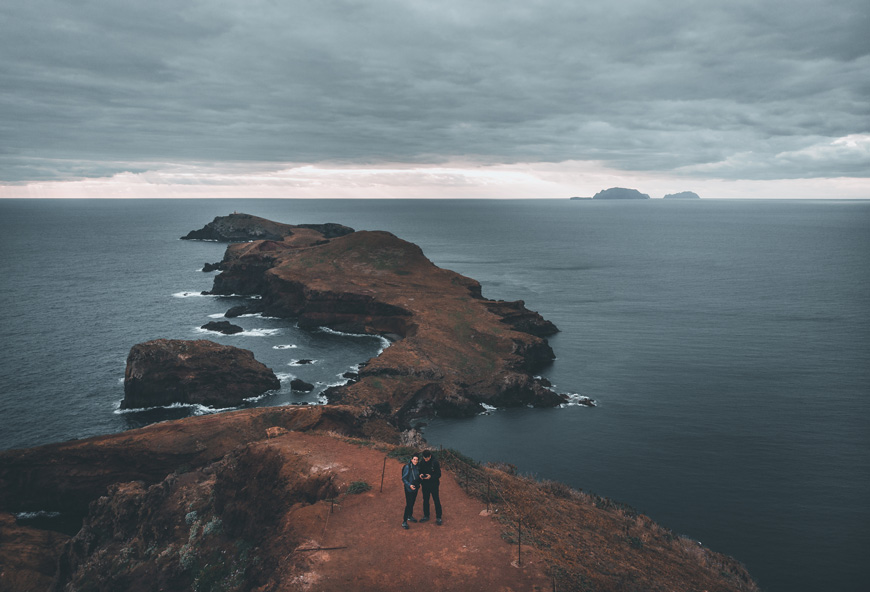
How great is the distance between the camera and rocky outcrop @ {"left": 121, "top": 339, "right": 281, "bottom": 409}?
2148 inches

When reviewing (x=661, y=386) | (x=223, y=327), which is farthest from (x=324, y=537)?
(x=223, y=327)

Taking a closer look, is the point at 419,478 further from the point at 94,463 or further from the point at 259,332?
the point at 259,332

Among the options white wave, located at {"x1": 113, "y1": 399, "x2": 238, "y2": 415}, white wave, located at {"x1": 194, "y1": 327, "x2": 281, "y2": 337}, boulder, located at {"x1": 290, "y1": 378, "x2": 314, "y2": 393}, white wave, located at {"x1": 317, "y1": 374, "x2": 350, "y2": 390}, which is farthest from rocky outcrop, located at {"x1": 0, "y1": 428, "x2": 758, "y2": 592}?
white wave, located at {"x1": 194, "y1": 327, "x2": 281, "y2": 337}

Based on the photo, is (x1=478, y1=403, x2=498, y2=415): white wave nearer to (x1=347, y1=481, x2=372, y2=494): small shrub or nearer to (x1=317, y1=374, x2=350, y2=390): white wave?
(x1=317, y1=374, x2=350, y2=390): white wave

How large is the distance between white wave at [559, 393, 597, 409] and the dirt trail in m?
38.2

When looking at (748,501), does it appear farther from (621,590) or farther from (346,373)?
(346,373)

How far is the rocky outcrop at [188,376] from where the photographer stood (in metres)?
54.6

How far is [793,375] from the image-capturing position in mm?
60969

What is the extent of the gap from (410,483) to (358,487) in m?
4.03

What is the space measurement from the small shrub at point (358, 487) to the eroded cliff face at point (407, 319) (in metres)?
31.1

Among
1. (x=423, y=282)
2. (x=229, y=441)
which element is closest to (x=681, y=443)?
(x=229, y=441)

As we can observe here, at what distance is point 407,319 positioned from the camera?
79.2m

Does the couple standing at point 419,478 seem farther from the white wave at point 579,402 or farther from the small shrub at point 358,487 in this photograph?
the white wave at point 579,402

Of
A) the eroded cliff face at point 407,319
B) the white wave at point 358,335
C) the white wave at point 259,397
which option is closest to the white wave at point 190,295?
the eroded cliff face at point 407,319
